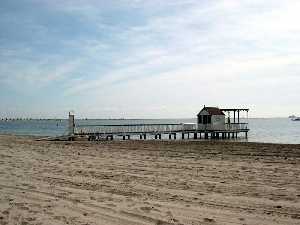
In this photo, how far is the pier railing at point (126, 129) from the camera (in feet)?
136

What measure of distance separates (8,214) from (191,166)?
7587 mm

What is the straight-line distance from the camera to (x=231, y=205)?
25.1ft

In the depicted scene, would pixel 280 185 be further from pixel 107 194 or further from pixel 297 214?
pixel 107 194

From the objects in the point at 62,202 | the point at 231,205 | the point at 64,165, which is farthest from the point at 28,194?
the point at 64,165

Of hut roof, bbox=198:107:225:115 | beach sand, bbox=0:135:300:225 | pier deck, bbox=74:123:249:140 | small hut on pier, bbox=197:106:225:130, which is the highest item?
hut roof, bbox=198:107:225:115

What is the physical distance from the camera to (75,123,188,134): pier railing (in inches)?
1636

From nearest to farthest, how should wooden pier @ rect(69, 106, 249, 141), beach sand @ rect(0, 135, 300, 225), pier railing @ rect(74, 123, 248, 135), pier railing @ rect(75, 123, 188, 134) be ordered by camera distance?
beach sand @ rect(0, 135, 300, 225) → pier railing @ rect(75, 123, 188, 134) → pier railing @ rect(74, 123, 248, 135) → wooden pier @ rect(69, 106, 249, 141)

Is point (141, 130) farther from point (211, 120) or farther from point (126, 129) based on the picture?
point (211, 120)

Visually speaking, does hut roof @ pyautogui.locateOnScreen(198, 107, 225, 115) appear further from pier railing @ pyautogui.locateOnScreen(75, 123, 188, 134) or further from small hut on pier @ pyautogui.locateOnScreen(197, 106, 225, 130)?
pier railing @ pyautogui.locateOnScreen(75, 123, 188, 134)

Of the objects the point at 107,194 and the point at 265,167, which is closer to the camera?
the point at 107,194

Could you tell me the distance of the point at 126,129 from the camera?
155 feet

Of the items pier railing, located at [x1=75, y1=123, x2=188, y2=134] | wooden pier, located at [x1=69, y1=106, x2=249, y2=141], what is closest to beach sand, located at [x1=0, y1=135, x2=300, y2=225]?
pier railing, located at [x1=75, y1=123, x2=188, y2=134]

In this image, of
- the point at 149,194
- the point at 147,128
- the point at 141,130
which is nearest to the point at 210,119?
the point at 147,128

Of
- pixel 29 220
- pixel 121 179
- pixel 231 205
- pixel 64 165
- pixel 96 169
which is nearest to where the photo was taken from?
pixel 29 220
